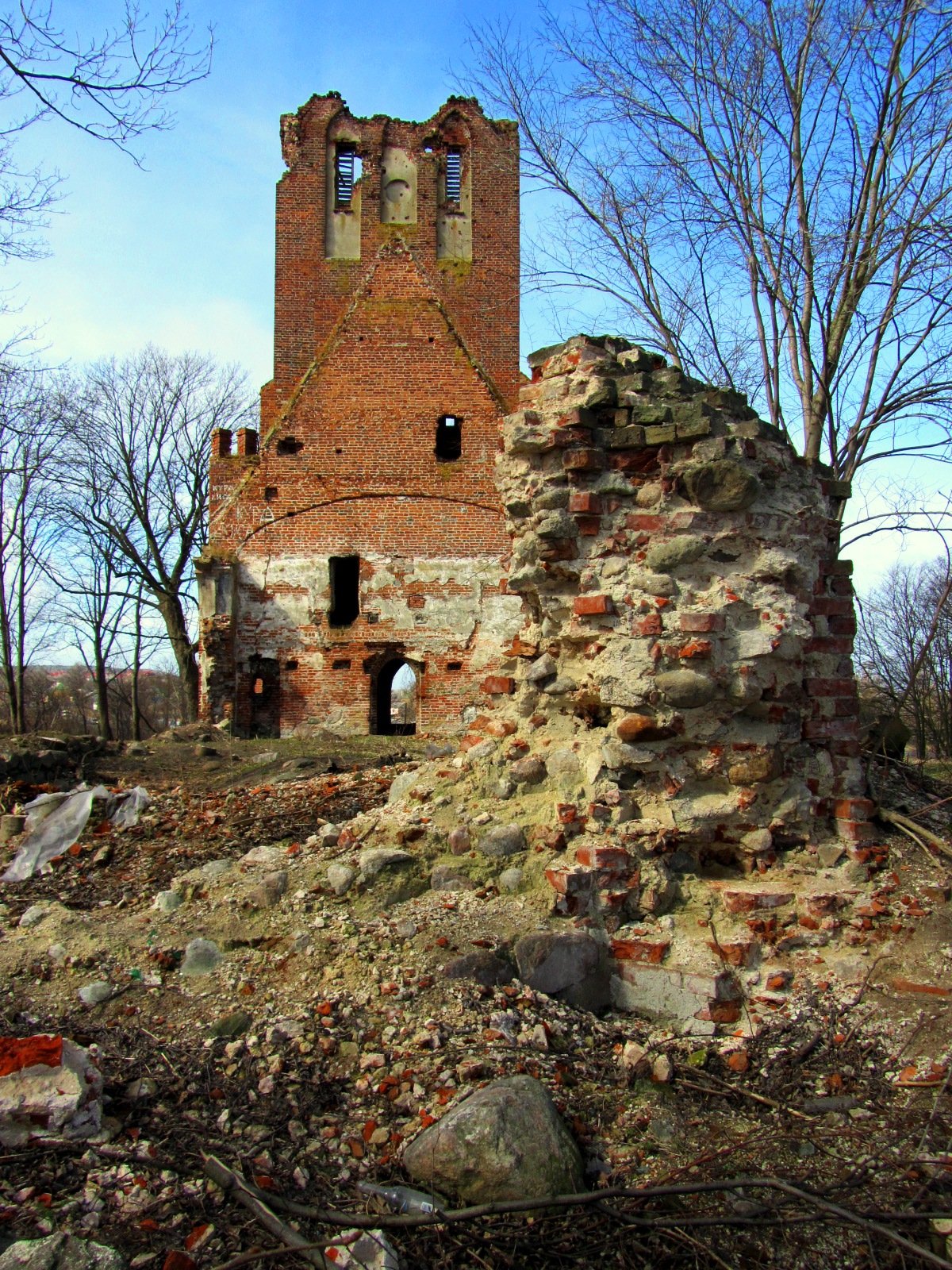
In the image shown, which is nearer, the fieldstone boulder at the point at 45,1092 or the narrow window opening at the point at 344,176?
the fieldstone boulder at the point at 45,1092

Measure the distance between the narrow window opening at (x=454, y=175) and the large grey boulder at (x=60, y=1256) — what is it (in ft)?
65.7

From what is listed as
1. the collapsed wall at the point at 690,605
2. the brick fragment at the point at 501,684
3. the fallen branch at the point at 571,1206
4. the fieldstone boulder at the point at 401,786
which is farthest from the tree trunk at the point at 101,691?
the fallen branch at the point at 571,1206

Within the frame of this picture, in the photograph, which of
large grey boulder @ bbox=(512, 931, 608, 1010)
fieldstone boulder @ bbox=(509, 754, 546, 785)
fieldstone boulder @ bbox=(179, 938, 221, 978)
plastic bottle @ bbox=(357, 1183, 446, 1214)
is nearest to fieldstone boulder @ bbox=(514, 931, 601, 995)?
large grey boulder @ bbox=(512, 931, 608, 1010)

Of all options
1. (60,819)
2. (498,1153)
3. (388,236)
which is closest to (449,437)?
(388,236)

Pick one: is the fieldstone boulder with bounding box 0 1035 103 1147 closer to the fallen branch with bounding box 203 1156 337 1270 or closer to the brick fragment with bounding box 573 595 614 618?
the fallen branch with bounding box 203 1156 337 1270

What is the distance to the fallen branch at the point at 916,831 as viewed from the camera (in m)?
3.92

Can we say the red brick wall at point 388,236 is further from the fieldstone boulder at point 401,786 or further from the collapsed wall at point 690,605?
the collapsed wall at point 690,605

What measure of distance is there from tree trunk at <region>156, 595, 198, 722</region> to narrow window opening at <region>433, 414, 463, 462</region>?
8773 mm

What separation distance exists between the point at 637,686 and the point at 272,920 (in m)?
1.80

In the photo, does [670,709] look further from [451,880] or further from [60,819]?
[60,819]

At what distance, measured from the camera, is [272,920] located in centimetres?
370

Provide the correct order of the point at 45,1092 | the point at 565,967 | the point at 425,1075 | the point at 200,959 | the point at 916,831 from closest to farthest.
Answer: the point at 45,1092, the point at 425,1075, the point at 565,967, the point at 200,959, the point at 916,831

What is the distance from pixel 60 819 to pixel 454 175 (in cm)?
1763

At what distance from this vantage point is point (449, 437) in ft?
52.0
